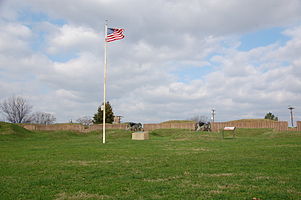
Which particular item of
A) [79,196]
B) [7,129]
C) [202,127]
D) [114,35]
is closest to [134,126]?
[202,127]

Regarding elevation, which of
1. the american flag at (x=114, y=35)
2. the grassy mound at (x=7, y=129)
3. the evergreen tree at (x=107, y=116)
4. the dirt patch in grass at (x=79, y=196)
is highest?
the american flag at (x=114, y=35)

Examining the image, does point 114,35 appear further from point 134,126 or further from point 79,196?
point 134,126

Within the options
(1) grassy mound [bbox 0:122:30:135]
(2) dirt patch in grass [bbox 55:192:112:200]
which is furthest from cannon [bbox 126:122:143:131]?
(2) dirt patch in grass [bbox 55:192:112:200]

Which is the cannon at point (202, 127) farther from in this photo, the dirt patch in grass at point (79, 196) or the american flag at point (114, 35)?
the dirt patch in grass at point (79, 196)

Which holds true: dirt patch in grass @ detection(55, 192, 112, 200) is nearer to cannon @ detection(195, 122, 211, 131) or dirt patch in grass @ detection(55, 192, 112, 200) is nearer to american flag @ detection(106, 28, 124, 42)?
american flag @ detection(106, 28, 124, 42)

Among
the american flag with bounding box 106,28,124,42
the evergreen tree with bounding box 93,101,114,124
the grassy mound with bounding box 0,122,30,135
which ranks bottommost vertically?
the grassy mound with bounding box 0,122,30,135

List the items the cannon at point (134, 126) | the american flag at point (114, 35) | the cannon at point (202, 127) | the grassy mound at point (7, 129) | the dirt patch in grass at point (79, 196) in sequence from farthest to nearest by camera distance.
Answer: the cannon at point (134, 126) → the cannon at point (202, 127) → the grassy mound at point (7, 129) → the american flag at point (114, 35) → the dirt patch in grass at point (79, 196)

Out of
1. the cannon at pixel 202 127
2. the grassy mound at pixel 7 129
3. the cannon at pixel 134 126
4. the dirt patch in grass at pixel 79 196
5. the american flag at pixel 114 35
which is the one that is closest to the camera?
the dirt patch in grass at pixel 79 196

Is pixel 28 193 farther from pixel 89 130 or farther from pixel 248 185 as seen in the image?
pixel 89 130

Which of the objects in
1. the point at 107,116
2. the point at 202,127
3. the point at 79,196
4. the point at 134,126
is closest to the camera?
the point at 79,196

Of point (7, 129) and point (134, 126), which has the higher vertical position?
point (134, 126)

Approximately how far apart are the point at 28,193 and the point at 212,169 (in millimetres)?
5013

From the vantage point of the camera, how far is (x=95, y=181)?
6926 mm

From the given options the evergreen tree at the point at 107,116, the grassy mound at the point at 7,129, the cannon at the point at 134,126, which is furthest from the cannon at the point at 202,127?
the grassy mound at the point at 7,129
